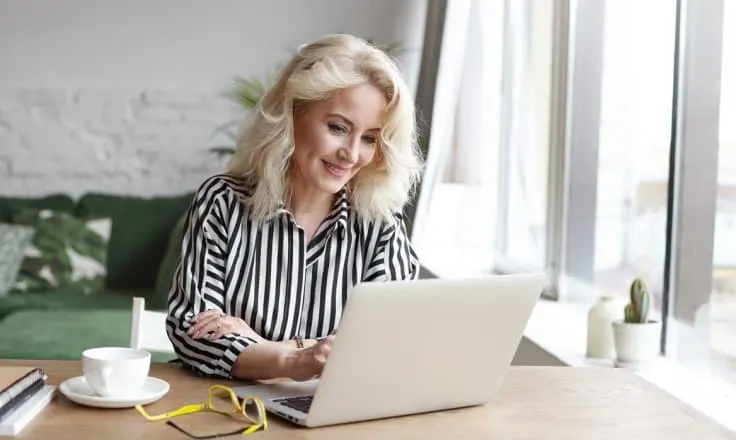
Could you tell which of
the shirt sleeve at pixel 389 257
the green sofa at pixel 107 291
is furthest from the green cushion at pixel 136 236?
the shirt sleeve at pixel 389 257

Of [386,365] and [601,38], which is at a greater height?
[601,38]

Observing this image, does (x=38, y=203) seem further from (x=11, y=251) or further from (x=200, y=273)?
(x=200, y=273)

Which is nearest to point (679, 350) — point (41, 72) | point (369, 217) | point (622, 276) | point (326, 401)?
point (622, 276)

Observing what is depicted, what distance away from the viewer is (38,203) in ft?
16.0

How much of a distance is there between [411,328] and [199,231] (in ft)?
1.90

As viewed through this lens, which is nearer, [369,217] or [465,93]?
[369,217]

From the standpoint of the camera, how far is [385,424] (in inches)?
58.1

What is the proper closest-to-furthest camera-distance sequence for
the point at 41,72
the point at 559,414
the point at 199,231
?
the point at 559,414 < the point at 199,231 < the point at 41,72

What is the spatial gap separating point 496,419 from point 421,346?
A: 163 millimetres

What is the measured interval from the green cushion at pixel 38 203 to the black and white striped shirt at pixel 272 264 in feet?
10.0

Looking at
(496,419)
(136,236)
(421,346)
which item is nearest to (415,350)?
(421,346)

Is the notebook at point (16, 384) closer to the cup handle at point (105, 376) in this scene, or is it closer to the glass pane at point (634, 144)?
the cup handle at point (105, 376)

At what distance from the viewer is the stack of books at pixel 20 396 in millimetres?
1374

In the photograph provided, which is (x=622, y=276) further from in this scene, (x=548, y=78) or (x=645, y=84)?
(x=548, y=78)
